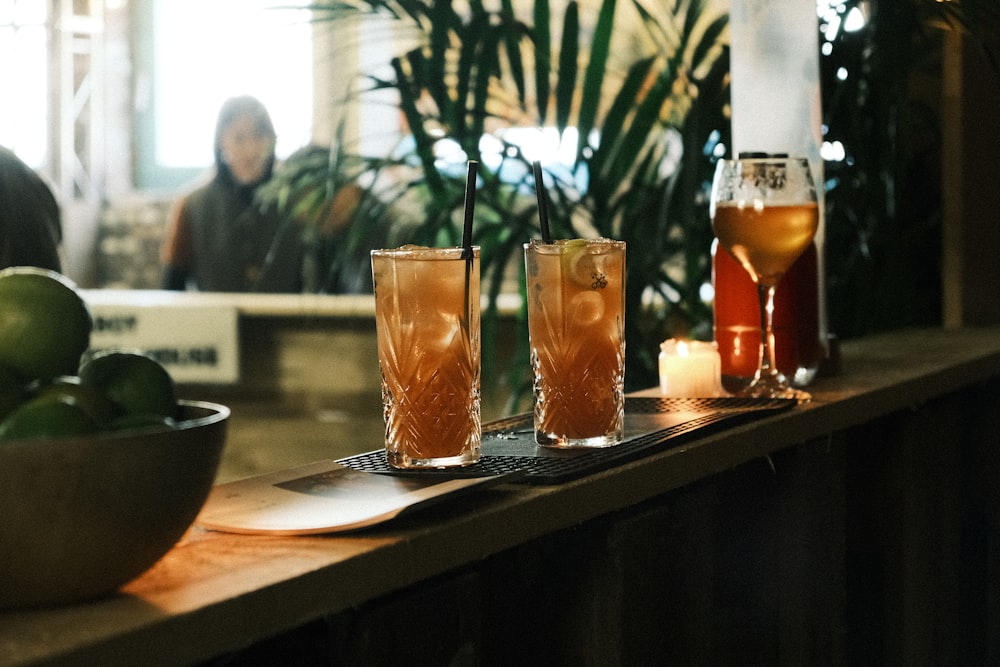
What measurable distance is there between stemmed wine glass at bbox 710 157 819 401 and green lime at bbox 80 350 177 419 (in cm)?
78

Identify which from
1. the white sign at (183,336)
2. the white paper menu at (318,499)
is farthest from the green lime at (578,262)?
the white sign at (183,336)

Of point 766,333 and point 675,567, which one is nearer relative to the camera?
point 675,567

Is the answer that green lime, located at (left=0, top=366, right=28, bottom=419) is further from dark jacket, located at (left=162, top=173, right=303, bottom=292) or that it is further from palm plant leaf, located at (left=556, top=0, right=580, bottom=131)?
dark jacket, located at (left=162, top=173, right=303, bottom=292)

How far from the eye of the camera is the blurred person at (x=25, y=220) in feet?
7.42

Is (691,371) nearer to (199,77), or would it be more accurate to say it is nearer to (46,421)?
(46,421)

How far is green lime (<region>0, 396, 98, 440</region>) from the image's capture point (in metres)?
0.55

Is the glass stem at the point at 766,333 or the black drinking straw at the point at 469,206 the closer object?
the black drinking straw at the point at 469,206

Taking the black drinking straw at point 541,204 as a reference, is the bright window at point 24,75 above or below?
above

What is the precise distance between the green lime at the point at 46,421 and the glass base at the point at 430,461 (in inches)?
14.4

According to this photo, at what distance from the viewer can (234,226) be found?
15.7ft

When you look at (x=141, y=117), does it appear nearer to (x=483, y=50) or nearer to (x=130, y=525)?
(x=483, y=50)

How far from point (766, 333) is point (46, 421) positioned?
92cm

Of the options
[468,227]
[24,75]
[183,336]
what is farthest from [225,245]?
[468,227]

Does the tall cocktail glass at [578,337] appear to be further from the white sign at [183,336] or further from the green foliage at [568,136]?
the white sign at [183,336]
